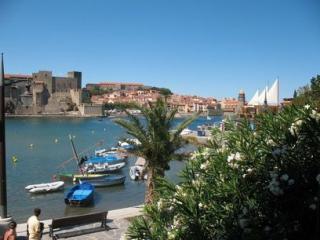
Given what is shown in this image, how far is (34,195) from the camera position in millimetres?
26156

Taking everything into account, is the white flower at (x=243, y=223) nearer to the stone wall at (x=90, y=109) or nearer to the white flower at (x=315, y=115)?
the white flower at (x=315, y=115)

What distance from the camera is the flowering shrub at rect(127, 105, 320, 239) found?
3941 mm

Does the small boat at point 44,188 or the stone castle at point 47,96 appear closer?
the small boat at point 44,188

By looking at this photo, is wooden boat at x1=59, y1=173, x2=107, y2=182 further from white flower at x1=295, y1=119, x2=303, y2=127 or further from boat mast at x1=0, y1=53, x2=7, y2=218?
white flower at x1=295, y1=119, x2=303, y2=127

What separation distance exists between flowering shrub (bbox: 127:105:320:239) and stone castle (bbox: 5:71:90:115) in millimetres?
134907

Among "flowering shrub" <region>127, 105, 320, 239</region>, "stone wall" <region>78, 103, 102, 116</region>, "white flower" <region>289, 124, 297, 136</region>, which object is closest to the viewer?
"flowering shrub" <region>127, 105, 320, 239</region>

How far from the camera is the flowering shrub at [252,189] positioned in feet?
12.9

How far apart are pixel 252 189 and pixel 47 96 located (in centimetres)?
14440

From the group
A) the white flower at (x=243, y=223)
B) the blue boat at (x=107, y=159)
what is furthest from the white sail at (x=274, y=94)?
the white flower at (x=243, y=223)

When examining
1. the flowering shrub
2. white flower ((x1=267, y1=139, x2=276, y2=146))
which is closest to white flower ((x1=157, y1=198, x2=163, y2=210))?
the flowering shrub

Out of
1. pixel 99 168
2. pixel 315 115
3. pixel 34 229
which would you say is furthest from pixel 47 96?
pixel 315 115

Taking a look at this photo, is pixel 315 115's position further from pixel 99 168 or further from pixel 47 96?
pixel 47 96

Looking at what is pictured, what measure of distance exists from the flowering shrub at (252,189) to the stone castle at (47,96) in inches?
5311

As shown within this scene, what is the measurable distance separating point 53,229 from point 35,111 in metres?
135
